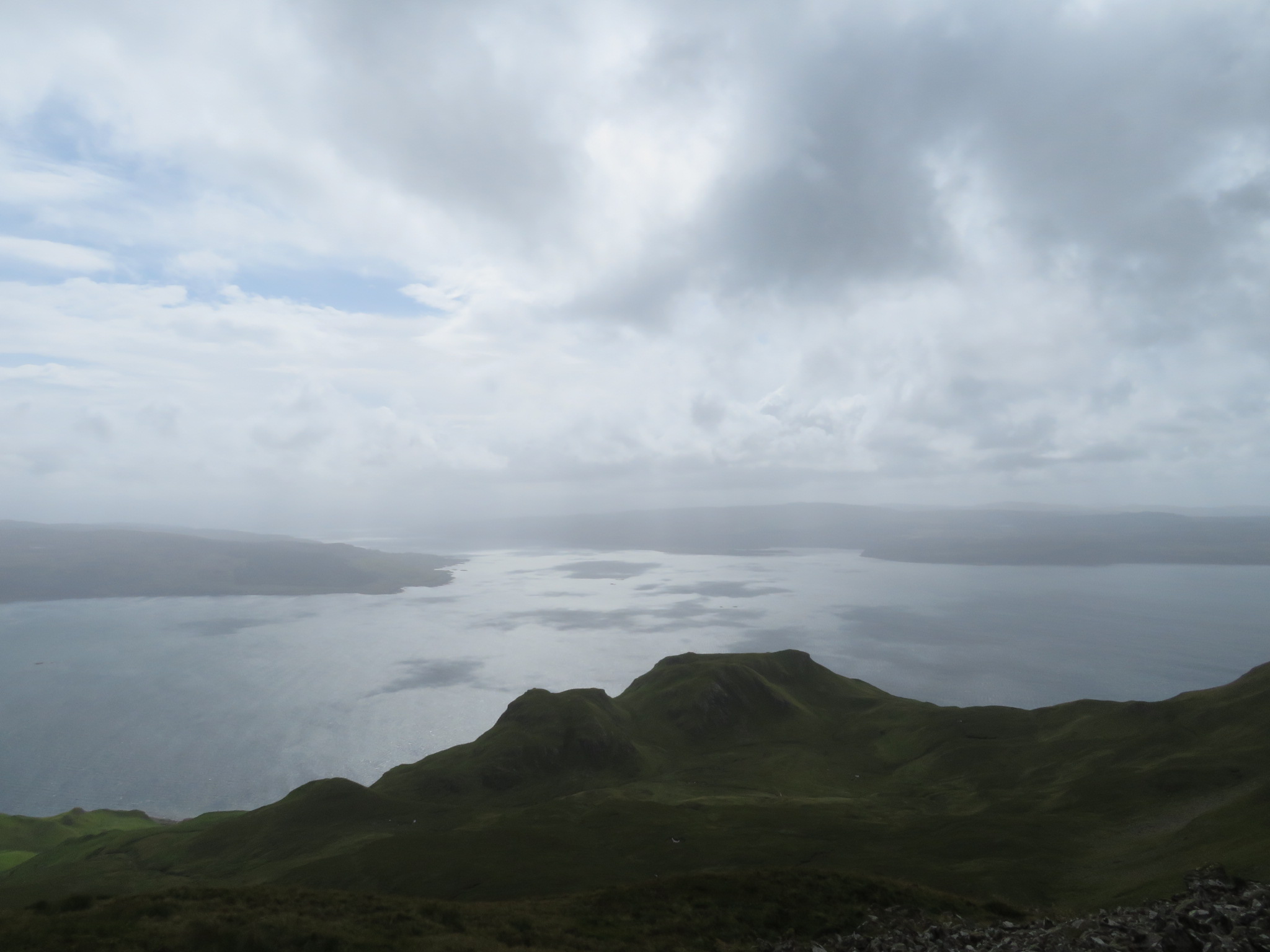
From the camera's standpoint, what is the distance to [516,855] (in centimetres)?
4912

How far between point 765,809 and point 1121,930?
122 ft

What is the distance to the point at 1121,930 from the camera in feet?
80.4

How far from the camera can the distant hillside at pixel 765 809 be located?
44.2m

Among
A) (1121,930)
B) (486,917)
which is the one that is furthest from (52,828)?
(1121,930)

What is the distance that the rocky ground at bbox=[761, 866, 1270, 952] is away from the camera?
2186 cm

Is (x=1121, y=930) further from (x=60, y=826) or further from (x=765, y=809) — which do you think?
(x=60, y=826)

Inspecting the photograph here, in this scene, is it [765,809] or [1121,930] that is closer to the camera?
[1121,930]

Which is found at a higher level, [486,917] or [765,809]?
[486,917]

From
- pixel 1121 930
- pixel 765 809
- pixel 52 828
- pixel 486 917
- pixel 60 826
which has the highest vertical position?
pixel 1121 930

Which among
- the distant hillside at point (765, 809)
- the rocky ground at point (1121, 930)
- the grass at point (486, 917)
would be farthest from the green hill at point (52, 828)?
the rocky ground at point (1121, 930)

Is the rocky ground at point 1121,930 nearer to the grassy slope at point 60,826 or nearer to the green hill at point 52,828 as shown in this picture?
the green hill at point 52,828

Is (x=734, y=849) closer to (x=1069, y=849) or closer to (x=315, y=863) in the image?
(x=1069, y=849)

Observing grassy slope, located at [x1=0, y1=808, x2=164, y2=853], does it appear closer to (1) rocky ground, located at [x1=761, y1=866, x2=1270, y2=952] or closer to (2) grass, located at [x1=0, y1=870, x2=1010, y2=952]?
(2) grass, located at [x1=0, y1=870, x2=1010, y2=952]

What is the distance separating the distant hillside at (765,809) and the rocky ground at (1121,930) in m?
5.83
